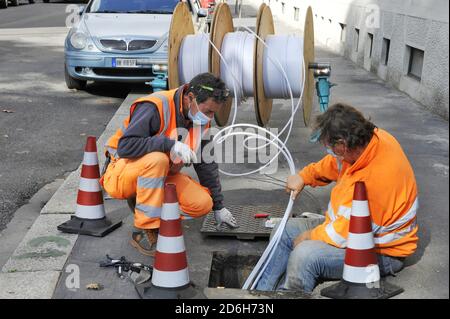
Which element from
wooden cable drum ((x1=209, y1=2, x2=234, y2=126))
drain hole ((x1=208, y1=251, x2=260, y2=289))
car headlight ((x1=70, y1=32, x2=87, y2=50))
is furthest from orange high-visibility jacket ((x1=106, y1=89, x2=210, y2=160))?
car headlight ((x1=70, y1=32, x2=87, y2=50))

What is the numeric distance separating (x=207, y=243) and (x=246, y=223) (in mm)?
387

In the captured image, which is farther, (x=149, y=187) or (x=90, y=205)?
(x=90, y=205)

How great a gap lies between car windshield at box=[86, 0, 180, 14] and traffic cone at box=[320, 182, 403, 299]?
25.7ft

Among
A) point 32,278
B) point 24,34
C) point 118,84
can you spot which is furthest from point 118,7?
point 24,34

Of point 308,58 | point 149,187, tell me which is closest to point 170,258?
point 149,187

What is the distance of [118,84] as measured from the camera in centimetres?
1153

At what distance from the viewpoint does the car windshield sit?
34.4 feet

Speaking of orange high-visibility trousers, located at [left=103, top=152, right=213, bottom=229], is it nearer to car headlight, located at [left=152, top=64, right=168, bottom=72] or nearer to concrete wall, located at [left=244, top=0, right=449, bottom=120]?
car headlight, located at [left=152, top=64, right=168, bottom=72]

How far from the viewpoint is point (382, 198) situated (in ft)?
11.1

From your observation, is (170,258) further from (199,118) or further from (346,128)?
(346,128)

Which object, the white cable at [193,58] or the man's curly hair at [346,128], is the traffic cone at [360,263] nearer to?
the man's curly hair at [346,128]

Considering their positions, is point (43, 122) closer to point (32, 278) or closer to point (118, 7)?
point (118, 7)
